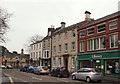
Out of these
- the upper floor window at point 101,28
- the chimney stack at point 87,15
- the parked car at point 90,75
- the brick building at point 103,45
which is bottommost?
the parked car at point 90,75

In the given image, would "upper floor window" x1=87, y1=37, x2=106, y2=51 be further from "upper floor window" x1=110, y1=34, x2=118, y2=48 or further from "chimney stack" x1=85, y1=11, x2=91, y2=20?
"chimney stack" x1=85, y1=11, x2=91, y2=20

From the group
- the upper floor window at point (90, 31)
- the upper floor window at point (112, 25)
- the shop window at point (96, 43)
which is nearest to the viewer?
the upper floor window at point (112, 25)

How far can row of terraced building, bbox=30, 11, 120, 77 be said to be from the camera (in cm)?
2661

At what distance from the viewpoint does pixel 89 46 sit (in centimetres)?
3209

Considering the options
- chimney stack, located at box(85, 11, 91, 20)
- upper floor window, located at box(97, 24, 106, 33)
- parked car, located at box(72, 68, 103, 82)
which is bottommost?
parked car, located at box(72, 68, 103, 82)

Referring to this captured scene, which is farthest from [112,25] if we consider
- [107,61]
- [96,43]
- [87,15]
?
[87,15]

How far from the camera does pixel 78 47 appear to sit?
3516cm

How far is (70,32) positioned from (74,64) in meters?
6.56

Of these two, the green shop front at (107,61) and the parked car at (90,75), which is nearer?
the parked car at (90,75)

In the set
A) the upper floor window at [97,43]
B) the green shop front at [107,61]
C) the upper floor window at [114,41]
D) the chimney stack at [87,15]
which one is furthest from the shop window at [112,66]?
the chimney stack at [87,15]

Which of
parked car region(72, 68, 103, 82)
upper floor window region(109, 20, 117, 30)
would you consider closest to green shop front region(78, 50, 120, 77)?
upper floor window region(109, 20, 117, 30)

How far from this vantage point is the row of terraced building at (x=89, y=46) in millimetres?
26609

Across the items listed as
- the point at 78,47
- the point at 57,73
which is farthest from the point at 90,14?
the point at 57,73

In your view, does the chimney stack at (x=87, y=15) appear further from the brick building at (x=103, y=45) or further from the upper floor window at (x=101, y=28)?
the upper floor window at (x=101, y=28)
